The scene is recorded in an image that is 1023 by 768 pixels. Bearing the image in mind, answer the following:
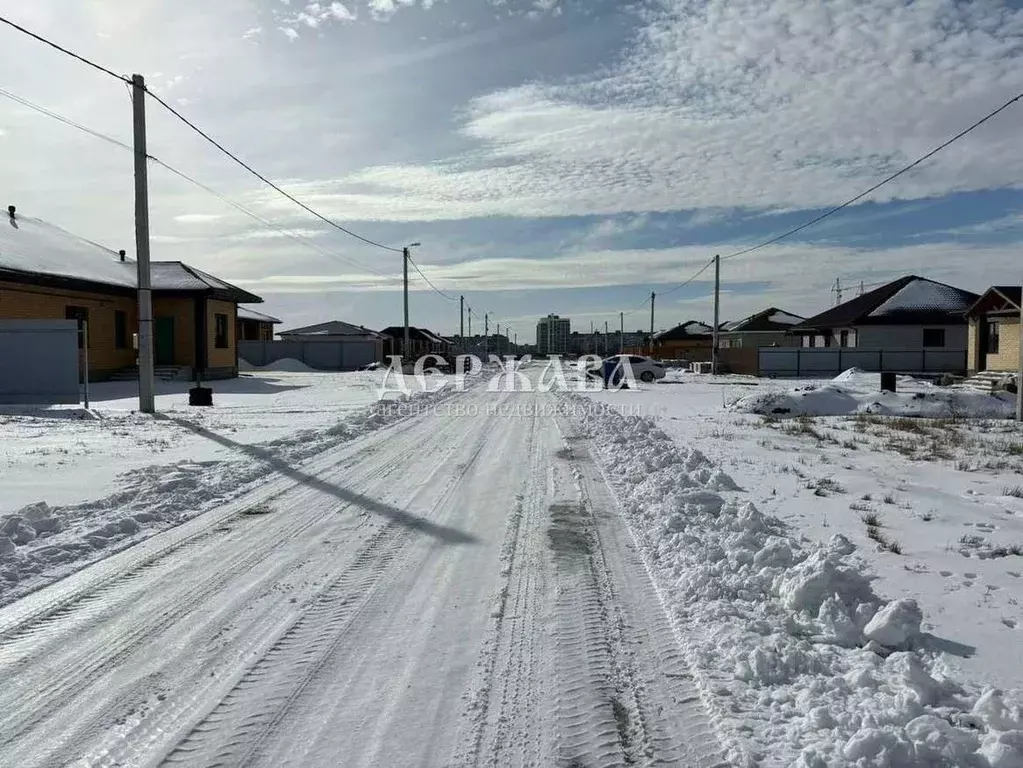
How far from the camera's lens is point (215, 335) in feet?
101

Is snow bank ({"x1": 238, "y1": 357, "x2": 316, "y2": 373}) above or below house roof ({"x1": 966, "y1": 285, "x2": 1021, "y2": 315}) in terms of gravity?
below

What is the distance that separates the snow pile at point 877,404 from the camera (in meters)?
18.7

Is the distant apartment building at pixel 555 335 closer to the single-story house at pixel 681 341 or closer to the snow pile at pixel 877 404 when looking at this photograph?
the single-story house at pixel 681 341

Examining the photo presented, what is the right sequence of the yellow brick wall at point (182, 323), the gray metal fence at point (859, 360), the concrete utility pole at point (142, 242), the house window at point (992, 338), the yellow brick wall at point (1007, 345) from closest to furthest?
the concrete utility pole at point (142, 242) < the yellow brick wall at point (1007, 345) < the yellow brick wall at point (182, 323) < the house window at point (992, 338) < the gray metal fence at point (859, 360)

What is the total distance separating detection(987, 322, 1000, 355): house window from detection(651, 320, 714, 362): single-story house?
126 ft

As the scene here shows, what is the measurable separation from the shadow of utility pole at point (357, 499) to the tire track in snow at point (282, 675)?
0.85 m

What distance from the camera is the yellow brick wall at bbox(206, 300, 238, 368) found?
98.5 feet

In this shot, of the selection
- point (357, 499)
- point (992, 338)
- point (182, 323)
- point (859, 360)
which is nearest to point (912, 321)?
point (859, 360)

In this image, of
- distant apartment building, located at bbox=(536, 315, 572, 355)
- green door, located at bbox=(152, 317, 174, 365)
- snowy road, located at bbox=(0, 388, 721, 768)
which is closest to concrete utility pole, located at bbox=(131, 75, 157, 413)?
snowy road, located at bbox=(0, 388, 721, 768)

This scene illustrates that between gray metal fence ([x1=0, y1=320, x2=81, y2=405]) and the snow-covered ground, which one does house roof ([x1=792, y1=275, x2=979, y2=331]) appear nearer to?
the snow-covered ground

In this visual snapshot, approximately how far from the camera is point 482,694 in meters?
3.63

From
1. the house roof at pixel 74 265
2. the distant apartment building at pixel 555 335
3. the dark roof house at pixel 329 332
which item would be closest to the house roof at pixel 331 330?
the dark roof house at pixel 329 332

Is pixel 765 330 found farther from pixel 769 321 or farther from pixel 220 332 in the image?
pixel 220 332

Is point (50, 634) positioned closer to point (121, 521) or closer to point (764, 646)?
point (121, 521)
